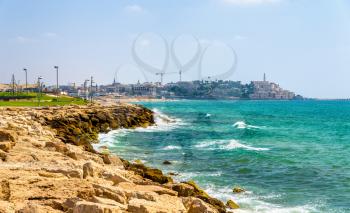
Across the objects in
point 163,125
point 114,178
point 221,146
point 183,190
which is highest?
point 114,178

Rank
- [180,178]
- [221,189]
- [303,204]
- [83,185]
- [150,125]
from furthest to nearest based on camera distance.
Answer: [150,125] → [180,178] → [221,189] → [303,204] → [83,185]

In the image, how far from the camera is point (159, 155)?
95.4 ft

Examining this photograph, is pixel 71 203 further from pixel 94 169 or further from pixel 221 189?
pixel 221 189

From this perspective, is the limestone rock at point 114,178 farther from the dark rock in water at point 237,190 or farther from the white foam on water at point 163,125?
the white foam on water at point 163,125

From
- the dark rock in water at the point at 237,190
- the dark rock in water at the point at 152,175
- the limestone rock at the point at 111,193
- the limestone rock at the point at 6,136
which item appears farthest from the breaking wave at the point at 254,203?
the limestone rock at the point at 6,136

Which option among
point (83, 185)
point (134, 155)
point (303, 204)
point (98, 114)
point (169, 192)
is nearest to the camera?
point (83, 185)

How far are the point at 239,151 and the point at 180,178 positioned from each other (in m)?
11.5

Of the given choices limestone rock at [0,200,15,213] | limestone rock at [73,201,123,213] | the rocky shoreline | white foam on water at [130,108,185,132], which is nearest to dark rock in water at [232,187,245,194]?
the rocky shoreline

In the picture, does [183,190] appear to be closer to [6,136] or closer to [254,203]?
[254,203]

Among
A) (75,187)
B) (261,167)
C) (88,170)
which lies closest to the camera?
(75,187)

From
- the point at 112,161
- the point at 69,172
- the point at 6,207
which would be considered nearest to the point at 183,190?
the point at 69,172

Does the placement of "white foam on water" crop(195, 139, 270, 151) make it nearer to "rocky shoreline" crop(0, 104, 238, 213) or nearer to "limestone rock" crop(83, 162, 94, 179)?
"rocky shoreline" crop(0, 104, 238, 213)

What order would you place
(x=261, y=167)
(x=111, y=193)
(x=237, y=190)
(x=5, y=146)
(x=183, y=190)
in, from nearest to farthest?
(x=111, y=193), (x=183, y=190), (x=5, y=146), (x=237, y=190), (x=261, y=167)

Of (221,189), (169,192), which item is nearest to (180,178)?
(221,189)
